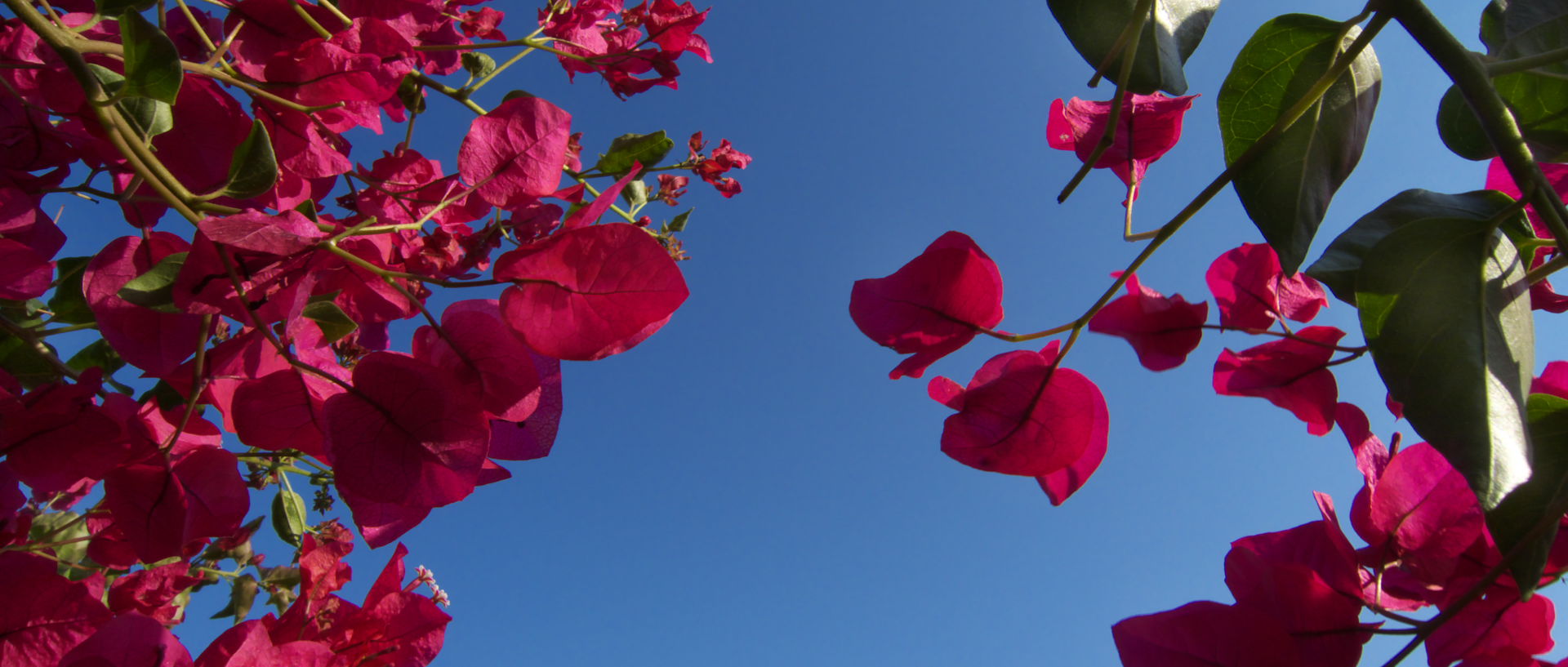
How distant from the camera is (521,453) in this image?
22.4 inches

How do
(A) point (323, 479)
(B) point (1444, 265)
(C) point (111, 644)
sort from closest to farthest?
(B) point (1444, 265)
(C) point (111, 644)
(A) point (323, 479)

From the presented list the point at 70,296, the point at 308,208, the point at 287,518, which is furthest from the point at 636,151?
the point at 287,518

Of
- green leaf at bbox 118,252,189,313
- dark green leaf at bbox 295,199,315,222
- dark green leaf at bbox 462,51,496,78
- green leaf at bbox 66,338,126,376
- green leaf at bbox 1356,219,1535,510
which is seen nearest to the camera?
green leaf at bbox 1356,219,1535,510

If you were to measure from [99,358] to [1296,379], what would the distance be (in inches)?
44.3

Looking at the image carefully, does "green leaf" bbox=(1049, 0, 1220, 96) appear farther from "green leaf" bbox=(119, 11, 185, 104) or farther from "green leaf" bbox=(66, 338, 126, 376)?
"green leaf" bbox=(66, 338, 126, 376)

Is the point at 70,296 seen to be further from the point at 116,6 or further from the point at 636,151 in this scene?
the point at 636,151

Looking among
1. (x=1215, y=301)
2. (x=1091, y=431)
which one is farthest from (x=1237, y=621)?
(x=1215, y=301)

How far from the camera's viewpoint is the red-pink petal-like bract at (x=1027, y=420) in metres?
0.51

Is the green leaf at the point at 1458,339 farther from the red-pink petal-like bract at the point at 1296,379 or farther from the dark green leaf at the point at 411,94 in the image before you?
the dark green leaf at the point at 411,94

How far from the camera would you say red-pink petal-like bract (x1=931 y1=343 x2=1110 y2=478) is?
1.68 ft

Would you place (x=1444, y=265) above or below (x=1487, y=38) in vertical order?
below

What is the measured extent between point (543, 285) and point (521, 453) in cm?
15

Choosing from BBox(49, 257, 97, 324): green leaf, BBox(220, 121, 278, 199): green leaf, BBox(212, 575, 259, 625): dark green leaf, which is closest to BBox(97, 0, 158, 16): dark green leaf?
BBox(220, 121, 278, 199): green leaf

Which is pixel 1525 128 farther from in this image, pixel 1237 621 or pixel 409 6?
pixel 409 6
